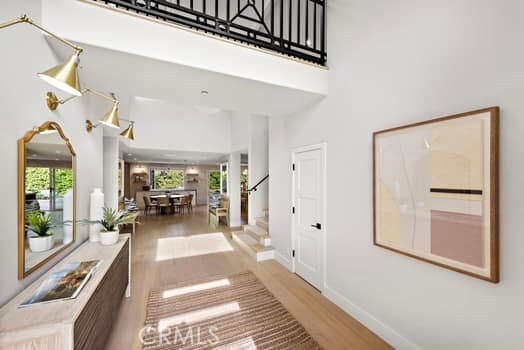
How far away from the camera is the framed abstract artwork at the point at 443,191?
1285mm

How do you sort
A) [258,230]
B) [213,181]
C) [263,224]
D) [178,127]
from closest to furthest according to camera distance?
[258,230]
[263,224]
[178,127]
[213,181]

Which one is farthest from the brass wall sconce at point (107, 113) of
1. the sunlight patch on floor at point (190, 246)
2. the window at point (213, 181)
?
the window at point (213, 181)

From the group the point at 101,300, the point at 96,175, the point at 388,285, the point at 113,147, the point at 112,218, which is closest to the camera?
the point at 101,300

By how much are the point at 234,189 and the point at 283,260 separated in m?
3.48

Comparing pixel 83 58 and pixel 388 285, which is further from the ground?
pixel 83 58

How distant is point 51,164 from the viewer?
1583 mm

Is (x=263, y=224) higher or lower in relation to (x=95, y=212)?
lower

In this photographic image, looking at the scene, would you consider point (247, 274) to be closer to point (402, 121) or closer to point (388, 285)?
point (388, 285)

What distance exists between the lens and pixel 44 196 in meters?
1.49

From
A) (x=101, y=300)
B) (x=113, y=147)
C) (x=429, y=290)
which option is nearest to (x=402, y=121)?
(x=429, y=290)

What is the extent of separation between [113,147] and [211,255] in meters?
3.30

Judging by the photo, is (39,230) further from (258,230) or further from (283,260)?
(258,230)

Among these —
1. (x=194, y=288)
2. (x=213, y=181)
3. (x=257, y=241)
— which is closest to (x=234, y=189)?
(x=257, y=241)

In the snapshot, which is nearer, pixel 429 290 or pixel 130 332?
pixel 429 290
